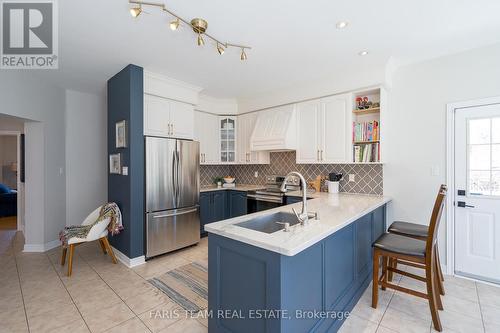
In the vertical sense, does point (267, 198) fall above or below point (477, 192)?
below

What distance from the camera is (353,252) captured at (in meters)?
2.15

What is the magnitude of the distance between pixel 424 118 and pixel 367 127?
65 centimetres

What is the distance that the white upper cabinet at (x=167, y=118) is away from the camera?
3211 millimetres

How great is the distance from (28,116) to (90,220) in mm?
1737

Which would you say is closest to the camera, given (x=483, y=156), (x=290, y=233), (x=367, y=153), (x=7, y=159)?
(x=290, y=233)

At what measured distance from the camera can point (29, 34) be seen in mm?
2246

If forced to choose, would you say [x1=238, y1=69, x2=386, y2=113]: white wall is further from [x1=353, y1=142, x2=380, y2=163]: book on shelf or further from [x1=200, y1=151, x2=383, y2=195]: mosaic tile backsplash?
[x1=200, y1=151, x2=383, y2=195]: mosaic tile backsplash

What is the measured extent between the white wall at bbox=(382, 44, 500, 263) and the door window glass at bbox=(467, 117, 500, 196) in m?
0.24

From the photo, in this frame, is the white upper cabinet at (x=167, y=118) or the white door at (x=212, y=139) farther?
the white door at (x=212, y=139)

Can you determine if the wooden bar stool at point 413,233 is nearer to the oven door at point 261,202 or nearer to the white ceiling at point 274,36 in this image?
the oven door at point 261,202

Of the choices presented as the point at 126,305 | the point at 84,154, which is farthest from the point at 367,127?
the point at 84,154

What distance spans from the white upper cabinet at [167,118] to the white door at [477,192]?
358 centimetres

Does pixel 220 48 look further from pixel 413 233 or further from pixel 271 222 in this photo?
pixel 413 233

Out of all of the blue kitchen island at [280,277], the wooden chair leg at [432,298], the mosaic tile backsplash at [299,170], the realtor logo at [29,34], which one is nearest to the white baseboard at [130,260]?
the blue kitchen island at [280,277]
